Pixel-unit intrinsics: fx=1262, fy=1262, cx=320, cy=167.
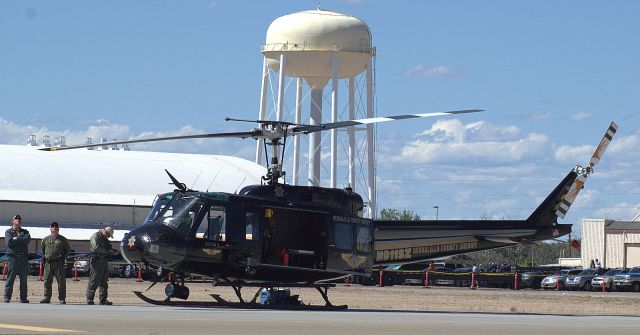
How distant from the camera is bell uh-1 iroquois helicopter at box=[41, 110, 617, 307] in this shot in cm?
2688

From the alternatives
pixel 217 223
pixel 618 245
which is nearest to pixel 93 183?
pixel 618 245

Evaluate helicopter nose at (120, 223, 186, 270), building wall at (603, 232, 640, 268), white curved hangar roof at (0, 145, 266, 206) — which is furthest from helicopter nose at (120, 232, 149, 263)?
building wall at (603, 232, 640, 268)

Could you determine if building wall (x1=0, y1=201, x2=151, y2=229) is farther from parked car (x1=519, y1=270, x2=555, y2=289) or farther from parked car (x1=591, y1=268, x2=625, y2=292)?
parked car (x1=591, y1=268, x2=625, y2=292)

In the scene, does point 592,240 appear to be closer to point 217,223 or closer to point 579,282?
point 579,282

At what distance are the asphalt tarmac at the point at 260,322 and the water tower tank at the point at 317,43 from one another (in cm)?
5449

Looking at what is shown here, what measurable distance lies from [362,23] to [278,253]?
55.3 m

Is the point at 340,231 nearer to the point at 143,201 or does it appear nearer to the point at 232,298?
the point at 232,298

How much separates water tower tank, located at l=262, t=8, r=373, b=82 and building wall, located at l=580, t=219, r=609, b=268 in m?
30.6

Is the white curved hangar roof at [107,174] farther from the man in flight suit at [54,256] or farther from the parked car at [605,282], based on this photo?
the man in flight suit at [54,256]

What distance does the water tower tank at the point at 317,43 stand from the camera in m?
79.6

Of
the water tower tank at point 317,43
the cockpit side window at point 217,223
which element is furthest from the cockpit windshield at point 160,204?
the water tower tank at point 317,43

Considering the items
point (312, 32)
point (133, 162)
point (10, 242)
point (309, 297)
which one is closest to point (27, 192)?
point (133, 162)

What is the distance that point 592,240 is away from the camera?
339 ft

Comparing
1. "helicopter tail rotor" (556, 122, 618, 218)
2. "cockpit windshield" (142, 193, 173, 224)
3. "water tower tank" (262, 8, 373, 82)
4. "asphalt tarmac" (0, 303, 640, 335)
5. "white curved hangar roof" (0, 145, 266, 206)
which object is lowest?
"asphalt tarmac" (0, 303, 640, 335)
